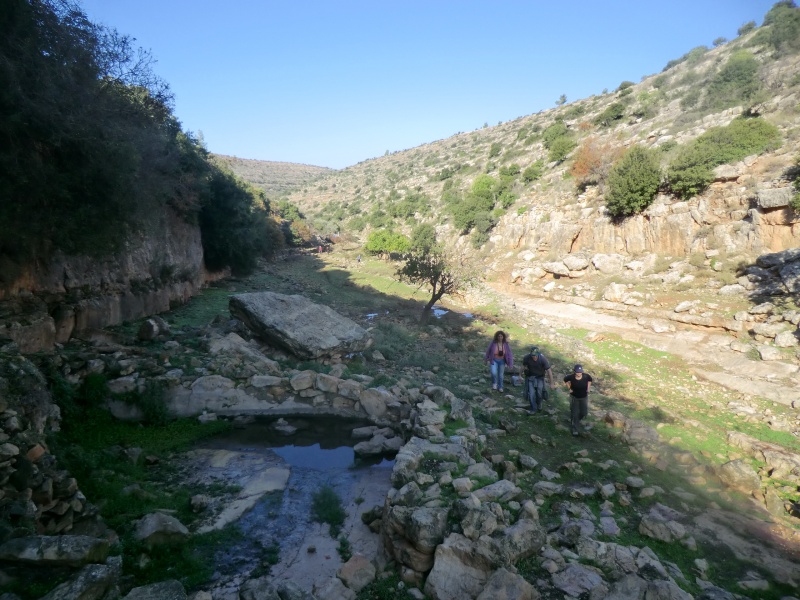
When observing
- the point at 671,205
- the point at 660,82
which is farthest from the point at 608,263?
the point at 660,82

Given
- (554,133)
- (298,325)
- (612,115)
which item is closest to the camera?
(298,325)

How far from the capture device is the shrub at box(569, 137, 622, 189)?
28469 millimetres

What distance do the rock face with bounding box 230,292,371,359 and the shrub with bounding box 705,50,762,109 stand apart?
1244 inches

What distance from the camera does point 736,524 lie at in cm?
621

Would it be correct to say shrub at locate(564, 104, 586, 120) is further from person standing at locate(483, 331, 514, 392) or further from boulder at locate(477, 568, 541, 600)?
boulder at locate(477, 568, 541, 600)

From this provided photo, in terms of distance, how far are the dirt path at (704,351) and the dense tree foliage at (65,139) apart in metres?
16.8

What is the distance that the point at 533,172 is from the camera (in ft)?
124

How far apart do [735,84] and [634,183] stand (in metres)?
17.4

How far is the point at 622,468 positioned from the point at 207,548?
6.64m

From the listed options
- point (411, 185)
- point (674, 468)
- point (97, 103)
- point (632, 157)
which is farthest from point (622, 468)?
point (411, 185)

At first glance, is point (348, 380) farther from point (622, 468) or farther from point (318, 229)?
point (318, 229)

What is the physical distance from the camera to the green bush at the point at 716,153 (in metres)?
21.6

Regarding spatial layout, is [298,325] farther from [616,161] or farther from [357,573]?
[616,161]

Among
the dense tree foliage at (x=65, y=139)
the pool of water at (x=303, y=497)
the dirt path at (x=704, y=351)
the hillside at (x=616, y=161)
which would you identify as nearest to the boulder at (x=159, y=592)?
the pool of water at (x=303, y=497)
